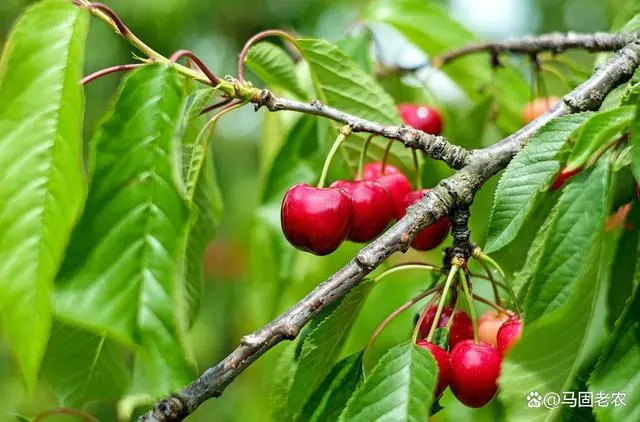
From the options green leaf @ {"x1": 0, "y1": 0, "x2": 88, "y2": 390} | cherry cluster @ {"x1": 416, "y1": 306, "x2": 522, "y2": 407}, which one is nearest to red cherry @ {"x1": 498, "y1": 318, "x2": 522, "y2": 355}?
cherry cluster @ {"x1": 416, "y1": 306, "x2": 522, "y2": 407}

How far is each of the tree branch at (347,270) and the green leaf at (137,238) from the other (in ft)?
0.22

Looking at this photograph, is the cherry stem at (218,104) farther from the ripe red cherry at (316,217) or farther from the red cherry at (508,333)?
the red cherry at (508,333)

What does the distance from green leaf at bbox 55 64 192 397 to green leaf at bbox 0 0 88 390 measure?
6cm

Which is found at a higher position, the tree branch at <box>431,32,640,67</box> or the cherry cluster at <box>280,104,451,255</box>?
the tree branch at <box>431,32,640,67</box>

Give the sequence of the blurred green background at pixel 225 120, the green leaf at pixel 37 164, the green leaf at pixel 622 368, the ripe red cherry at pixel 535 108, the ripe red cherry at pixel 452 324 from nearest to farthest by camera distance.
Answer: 1. the green leaf at pixel 37 164
2. the green leaf at pixel 622 368
3. the ripe red cherry at pixel 452 324
4. the ripe red cherry at pixel 535 108
5. the blurred green background at pixel 225 120

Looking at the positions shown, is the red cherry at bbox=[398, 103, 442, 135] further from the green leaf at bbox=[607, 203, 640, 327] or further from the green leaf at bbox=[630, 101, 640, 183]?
the green leaf at bbox=[630, 101, 640, 183]

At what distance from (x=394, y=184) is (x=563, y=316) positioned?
45cm

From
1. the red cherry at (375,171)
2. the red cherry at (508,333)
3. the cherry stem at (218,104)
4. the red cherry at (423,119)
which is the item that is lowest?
the red cherry at (508,333)

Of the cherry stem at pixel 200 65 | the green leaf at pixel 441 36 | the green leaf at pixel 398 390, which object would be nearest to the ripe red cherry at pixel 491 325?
the green leaf at pixel 398 390

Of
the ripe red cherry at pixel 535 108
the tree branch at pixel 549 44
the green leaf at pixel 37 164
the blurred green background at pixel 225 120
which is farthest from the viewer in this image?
the blurred green background at pixel 225 120

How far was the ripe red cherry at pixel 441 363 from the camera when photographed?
1025mm

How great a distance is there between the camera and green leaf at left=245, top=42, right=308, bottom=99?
134 cm

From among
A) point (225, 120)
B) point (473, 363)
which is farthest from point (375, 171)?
point (225, 120)

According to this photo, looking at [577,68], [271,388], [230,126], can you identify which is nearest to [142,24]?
[230,126]
